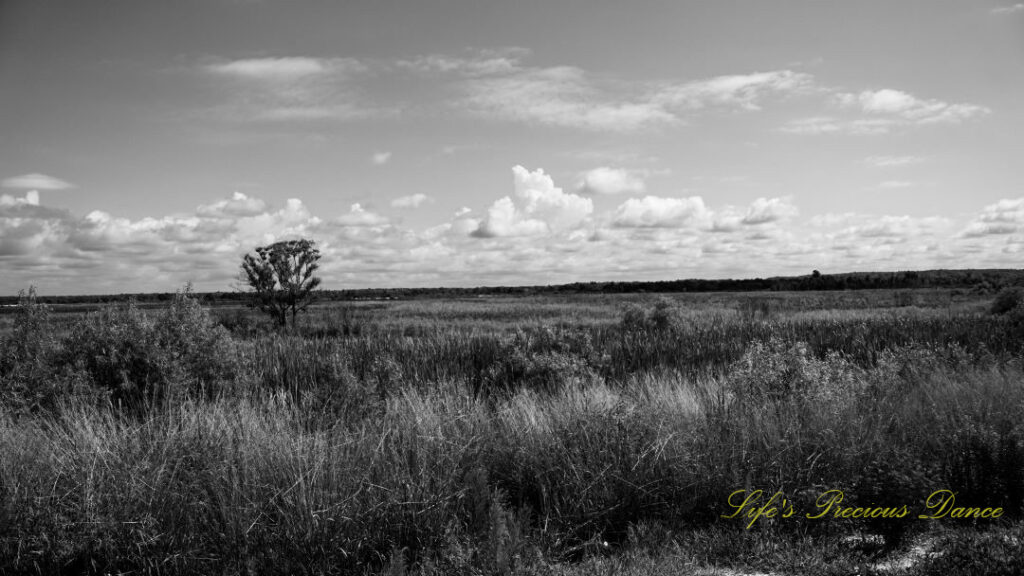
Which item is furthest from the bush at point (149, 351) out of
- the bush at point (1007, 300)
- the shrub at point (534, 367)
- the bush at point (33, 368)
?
the bush at point (1007, 300)

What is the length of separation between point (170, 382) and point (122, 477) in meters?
3.89

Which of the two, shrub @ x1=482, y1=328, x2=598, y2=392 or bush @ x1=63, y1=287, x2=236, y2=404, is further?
shrub @ x1=482, y1=328, x2=598, y2=392

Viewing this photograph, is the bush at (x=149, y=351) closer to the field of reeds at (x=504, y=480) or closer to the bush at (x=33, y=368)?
the field of reeds at (x=504, y=480)

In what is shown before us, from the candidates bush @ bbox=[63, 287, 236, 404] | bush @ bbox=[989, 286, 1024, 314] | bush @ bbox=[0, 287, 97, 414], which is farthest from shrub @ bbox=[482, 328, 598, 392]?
bush @ bbox=[989, 286, 1024, 314]

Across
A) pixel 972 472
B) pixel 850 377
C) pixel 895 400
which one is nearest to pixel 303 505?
pixel 972 472

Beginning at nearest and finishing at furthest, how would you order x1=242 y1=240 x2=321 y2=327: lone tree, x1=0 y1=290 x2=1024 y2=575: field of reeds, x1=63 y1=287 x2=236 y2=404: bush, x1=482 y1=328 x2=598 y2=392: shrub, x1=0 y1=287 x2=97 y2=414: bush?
x1=0 y1=290 x2=1024 y2=575: field of reeds
x1=0 y1=287 x2=97 y2=414: bush
x1=63 y1=287 x2=236 y2=404: bush
x1=482 y1=328 x2=598 y2=392: shrub
x1=242 y1=240 x2=321 y2=327: lone tree

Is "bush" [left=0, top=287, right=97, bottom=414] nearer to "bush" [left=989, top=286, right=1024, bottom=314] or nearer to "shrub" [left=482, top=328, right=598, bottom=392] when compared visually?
"shrub" [left=482, top=328, right=598, bottom=392]

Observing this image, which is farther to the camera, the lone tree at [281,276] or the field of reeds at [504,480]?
the lone tree at [281,276]

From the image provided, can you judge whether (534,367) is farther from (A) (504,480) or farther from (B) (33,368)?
(B) (33,368)

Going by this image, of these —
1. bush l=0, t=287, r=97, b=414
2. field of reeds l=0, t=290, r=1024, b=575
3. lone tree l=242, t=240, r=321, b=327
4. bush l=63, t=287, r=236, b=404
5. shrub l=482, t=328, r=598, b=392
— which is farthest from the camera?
lone tree l=242, t=240, r=321, b=327

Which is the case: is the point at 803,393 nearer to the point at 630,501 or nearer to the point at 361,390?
the point at 630,501

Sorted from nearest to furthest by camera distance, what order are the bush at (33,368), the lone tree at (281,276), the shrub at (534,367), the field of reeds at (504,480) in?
the field of reeds at (504,480) → the bush at (33,368) → the shrub at (534,367) → the lone tree at (281,276)

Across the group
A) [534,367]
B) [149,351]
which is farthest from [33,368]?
[534,367]

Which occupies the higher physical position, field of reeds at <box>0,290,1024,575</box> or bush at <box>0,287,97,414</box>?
bush at <box>0,287,97,414</box>
